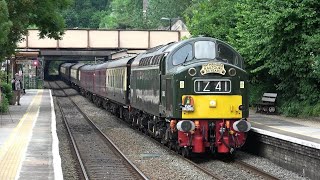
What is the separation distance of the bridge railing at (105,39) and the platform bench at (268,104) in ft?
87.8

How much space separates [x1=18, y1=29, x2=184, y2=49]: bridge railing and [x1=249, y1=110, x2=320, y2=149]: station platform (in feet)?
97.9

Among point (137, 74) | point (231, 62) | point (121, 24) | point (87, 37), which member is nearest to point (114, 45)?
point (87, 37)

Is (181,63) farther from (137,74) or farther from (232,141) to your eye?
(137,74)

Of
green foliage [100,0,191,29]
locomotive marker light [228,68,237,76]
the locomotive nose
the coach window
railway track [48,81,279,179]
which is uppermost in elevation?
green foliage [100,0,191,29]

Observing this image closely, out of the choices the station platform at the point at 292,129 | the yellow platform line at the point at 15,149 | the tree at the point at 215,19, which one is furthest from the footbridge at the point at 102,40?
the station platform at the point at 292,129

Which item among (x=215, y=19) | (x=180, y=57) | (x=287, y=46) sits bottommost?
(x=180, y=57)

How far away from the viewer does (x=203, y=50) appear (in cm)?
1659

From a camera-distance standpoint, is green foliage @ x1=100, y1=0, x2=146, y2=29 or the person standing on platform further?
green foliage @ x1=100, y1=0, x2=146, y2=29

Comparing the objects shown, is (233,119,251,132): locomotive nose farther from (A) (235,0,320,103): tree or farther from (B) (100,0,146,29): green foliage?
(B) (100,0,146,29): green foliage

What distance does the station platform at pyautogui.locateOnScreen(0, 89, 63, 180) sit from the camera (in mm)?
12630

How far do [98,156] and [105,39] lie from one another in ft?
122

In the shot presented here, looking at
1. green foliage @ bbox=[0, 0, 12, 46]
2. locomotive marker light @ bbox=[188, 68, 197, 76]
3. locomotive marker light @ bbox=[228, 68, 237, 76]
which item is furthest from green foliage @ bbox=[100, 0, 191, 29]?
locomotive marker light @ bbox=[188, 68, 197, 76]

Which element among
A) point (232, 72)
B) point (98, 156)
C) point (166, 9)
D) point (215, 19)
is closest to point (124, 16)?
point (166, 9)

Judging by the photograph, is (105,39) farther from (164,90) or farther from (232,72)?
(232,72)
